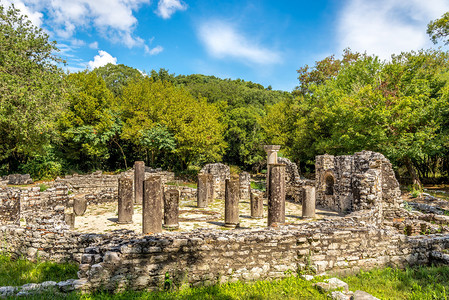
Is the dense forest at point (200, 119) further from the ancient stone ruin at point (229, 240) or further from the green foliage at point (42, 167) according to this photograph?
the ancient stone ruin at point (229, 240)

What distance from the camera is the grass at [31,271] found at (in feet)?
21.3

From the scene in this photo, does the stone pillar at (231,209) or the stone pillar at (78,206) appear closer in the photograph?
the stone pillar at (231,209)

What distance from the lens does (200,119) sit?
91.6 ft

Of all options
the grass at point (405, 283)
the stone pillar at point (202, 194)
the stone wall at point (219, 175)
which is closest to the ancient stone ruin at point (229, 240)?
the grass at point (405, 283)

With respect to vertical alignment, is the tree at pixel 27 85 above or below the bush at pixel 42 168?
above

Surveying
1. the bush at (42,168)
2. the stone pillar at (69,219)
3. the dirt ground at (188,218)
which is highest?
the bush at (42,168)

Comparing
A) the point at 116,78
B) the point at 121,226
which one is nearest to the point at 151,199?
the point at 121,226

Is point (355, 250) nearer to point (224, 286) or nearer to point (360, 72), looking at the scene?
point (224, 286)

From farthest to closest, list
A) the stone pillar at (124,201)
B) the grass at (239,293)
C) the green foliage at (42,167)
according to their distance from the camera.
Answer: the green foliage at (42,167), the stone pillar at (124,201), the grass at (239,293)

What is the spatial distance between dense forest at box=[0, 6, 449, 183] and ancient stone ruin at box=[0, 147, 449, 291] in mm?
8948

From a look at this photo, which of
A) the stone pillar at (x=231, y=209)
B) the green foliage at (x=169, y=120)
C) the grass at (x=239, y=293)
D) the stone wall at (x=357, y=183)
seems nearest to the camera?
the grass at (x=239, y=293)

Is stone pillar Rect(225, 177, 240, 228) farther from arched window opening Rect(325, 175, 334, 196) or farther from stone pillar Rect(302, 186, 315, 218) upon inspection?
arched window opening Rect(325, 175, 334, 196)

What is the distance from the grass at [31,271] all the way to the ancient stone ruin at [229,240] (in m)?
0.38

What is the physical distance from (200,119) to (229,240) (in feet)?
74.2
